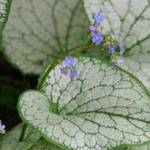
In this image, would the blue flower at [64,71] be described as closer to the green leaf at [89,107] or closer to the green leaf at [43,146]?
the green leaf at [89,107]

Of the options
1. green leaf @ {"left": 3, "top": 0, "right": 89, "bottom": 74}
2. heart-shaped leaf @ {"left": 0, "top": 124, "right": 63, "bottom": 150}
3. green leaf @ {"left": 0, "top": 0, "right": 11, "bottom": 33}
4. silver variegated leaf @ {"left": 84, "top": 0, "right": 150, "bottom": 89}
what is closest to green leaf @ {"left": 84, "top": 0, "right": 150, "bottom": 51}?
silver variegated leaf @ {"left": 84, "top": 0, "right": 150, "bottom": 89}

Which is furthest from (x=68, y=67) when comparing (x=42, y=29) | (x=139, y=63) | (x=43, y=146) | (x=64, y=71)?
(x=42, y=29)

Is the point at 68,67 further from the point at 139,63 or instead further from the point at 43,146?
the point at 139,63

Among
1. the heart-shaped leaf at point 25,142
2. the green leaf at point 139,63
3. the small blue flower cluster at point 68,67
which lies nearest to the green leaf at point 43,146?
the heart-shaped leaf at point 25,142

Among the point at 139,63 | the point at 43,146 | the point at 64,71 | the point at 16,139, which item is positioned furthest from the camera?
the point at 139,63

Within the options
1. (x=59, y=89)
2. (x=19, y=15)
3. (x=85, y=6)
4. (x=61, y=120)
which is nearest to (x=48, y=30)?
(x=19, y=15)

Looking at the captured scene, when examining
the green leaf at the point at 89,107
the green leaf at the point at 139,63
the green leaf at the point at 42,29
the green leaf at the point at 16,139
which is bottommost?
the green leaf at the point at 16,139
